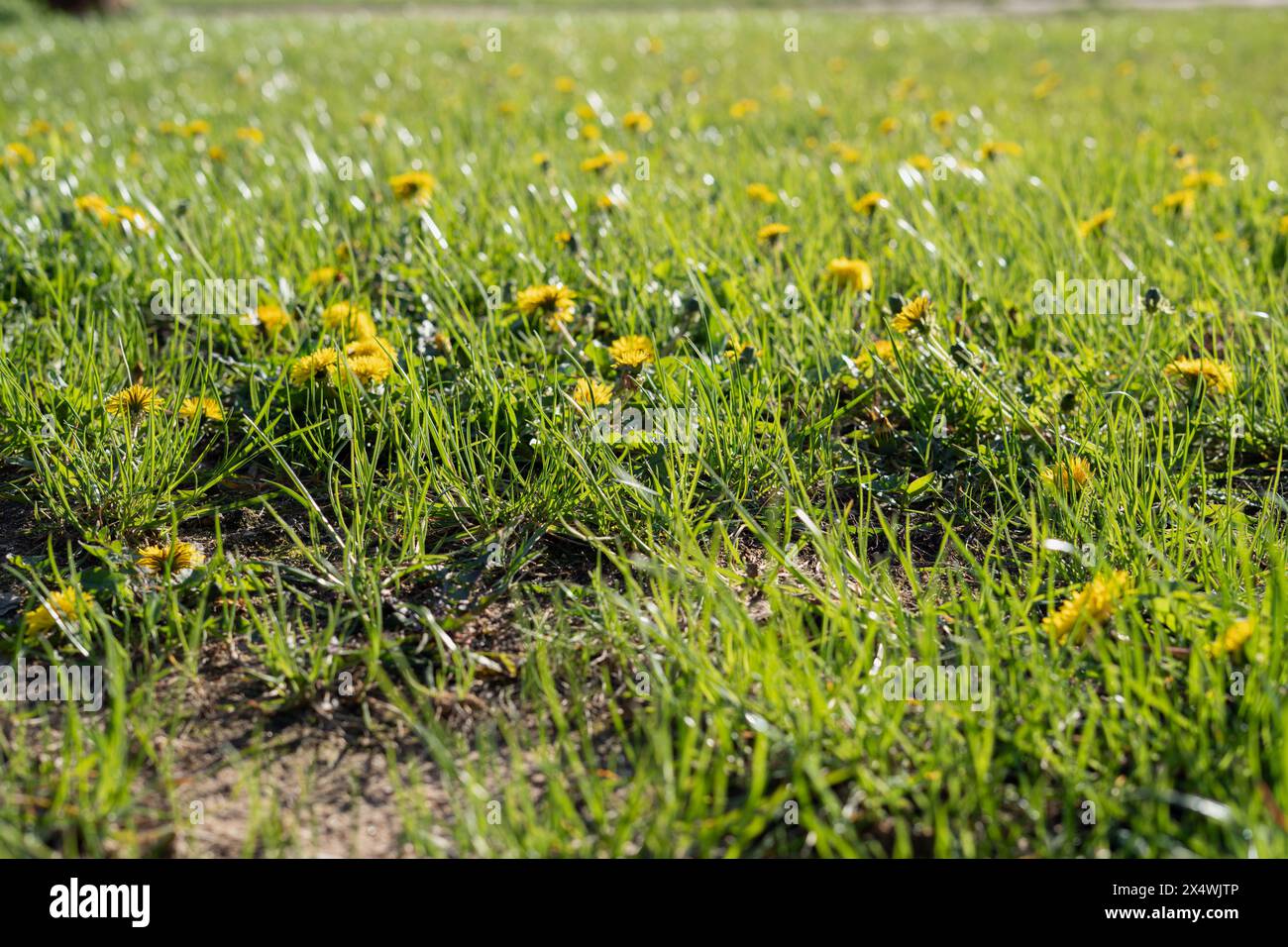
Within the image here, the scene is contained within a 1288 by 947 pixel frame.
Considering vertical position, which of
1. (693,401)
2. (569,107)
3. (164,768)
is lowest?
(164,768)

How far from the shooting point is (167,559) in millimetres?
2000

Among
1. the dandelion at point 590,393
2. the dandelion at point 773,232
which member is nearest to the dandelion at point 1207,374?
the dandelion at point 773,232

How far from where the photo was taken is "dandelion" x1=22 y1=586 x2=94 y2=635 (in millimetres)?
1862

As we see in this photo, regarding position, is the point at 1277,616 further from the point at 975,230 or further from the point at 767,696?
the point at 975,230

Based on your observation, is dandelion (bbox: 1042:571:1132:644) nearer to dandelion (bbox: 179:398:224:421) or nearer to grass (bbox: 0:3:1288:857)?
grass (bbox: 0:3:1288:857)

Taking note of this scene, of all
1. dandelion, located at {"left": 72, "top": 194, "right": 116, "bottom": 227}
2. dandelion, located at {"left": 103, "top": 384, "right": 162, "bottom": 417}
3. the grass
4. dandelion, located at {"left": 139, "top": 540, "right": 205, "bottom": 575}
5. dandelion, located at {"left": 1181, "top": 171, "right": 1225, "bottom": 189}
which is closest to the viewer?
the grass

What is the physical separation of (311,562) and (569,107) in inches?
179

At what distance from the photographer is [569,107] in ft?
20.2

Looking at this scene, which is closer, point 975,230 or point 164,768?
point 164,768

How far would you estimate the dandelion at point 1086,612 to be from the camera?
1.71 m

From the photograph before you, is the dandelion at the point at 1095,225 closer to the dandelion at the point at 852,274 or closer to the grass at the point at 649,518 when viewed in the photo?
the grass at the point at 649,518

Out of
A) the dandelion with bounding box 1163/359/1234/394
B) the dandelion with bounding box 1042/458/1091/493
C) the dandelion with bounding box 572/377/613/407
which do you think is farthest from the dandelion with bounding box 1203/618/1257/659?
the dandelion with bounding box 572/377/613/407

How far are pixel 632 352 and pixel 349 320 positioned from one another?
69 cm
